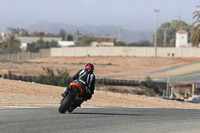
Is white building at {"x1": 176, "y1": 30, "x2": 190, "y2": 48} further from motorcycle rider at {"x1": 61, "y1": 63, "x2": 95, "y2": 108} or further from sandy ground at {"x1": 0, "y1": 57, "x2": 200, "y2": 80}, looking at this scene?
motorcycle rider at {"x1": 61, "y1": 63, "x2": 95, "y2": 108}

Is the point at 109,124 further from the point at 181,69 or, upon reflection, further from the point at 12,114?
the point at 181,69

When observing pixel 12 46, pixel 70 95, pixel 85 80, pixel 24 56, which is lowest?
pixel 70 95

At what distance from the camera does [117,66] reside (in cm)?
9031

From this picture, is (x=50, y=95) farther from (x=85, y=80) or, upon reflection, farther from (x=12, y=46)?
(x=12, y=46)

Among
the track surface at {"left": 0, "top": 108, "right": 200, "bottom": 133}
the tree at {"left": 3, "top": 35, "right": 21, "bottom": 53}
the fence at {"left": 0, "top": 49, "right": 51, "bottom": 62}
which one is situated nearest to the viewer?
the track surface at {"left": 0, "top": 108, "right": 200, "bottom": 133}

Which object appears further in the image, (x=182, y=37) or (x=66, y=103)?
(x=182, y=37)

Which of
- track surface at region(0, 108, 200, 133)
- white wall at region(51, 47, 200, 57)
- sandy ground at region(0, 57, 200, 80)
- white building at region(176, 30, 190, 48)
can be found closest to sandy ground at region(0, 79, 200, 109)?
track surface at region(0, 108, 200, 133)

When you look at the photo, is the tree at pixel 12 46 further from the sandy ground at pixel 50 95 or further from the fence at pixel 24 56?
the sandy ground at pixel 50 95

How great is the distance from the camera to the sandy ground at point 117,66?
Result: 3046 inches

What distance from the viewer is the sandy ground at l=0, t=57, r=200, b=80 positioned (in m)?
77.4

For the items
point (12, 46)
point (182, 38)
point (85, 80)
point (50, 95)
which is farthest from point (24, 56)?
point (85, 80)

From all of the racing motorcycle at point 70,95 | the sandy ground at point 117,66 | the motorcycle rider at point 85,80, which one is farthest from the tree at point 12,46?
the racing motorcycle at point 70,95

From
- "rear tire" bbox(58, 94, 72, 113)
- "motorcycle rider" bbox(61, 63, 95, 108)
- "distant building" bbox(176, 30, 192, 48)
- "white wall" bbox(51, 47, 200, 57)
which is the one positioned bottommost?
"rear tire" bbox(58, 94, 72, 113)

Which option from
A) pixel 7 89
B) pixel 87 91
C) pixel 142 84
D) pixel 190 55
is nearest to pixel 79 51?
pixel 190 55
